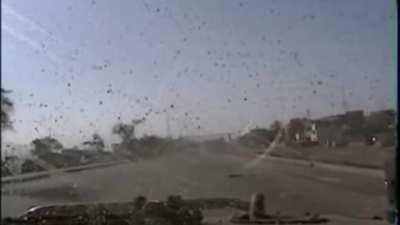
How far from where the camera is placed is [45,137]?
4105 mm

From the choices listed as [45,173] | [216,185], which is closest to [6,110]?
[45,173]

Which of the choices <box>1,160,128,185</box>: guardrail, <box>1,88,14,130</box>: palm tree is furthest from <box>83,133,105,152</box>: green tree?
<box>1,88,14,130</box>: palm tree

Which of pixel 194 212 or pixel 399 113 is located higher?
pixel 399 113

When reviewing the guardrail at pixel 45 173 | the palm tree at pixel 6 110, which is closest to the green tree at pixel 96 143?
the guardrail at pixel 45 173

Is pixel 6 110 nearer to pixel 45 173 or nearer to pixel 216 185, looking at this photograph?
pixel 45 173

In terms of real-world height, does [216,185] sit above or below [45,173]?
below

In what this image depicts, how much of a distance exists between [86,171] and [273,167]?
5.03ft

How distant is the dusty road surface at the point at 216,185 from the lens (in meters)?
3.93

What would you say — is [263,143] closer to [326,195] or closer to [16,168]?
[326,195]

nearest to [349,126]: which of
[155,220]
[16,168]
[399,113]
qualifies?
[399,113]

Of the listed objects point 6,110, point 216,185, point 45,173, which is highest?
point 6,110

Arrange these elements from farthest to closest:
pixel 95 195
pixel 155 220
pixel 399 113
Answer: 1. pixel 95 195
2. pixel 155 220
3. pixel 399 113

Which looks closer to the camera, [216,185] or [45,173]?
[216,185]

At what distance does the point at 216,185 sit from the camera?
4090mm
